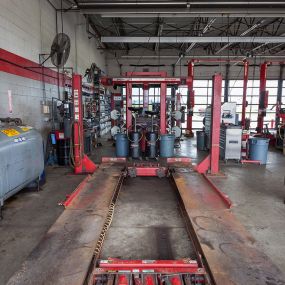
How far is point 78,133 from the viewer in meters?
5.33

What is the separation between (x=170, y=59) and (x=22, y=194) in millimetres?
12831

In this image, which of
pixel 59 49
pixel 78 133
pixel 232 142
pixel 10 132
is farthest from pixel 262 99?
pixel 10 132

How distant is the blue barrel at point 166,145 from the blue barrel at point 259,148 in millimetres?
2149

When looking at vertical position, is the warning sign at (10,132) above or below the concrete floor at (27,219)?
above

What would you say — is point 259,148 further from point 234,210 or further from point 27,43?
point 27,43

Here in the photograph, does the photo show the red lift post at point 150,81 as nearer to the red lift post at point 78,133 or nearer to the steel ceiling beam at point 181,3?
the steel ceiling beam at point 181,3

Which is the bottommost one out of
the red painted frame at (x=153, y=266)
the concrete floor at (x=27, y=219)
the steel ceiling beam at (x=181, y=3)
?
the concrete floor at (x=27, y=219)

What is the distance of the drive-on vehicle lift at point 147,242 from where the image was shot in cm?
200

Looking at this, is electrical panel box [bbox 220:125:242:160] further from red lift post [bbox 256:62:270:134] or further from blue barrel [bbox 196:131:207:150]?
red lift post [bbox 256:62:270:134]

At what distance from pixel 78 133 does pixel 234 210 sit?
3334 millimetres

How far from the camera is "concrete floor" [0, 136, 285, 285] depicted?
2703 millimetres

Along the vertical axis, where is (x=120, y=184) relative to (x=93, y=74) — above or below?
below

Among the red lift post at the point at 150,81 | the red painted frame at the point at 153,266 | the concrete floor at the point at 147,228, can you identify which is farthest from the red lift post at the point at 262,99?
the red painted frame at the point at 153,266

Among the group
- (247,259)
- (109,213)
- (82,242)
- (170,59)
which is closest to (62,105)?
(109,213)
